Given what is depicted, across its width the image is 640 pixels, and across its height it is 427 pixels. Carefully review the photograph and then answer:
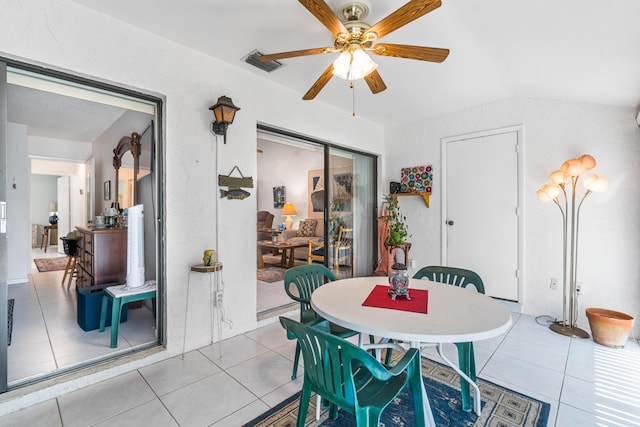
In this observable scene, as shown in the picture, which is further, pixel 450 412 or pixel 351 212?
pixel 351 212

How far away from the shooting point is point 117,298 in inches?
96.9

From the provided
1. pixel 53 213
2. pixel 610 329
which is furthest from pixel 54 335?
pixel 53 213

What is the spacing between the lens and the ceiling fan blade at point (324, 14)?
1.45m

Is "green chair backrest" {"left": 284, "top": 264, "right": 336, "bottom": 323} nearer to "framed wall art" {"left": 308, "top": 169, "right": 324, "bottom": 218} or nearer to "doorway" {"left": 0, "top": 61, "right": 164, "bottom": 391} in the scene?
"doorway" {"left": 0, "top": 61, "right": 164, "bottom": 391}

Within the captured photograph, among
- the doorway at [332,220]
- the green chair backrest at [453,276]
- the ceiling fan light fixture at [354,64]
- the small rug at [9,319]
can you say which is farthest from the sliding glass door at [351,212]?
the small rug at [9,319]

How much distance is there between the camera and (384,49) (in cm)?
181

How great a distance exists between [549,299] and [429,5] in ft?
11.2

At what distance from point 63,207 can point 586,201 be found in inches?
413

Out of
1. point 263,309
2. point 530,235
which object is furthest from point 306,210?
point 530,235

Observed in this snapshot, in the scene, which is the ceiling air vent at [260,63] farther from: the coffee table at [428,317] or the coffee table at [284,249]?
the coffee table at [284,249]

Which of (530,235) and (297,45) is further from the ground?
(297,45)

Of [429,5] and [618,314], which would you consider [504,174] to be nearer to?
[618,314]

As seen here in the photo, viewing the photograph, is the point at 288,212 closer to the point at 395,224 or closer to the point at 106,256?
the point at 395,224

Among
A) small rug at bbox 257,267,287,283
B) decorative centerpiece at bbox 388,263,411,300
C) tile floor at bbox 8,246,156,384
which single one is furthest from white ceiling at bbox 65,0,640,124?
small rug at bbox 257,267,287,283
